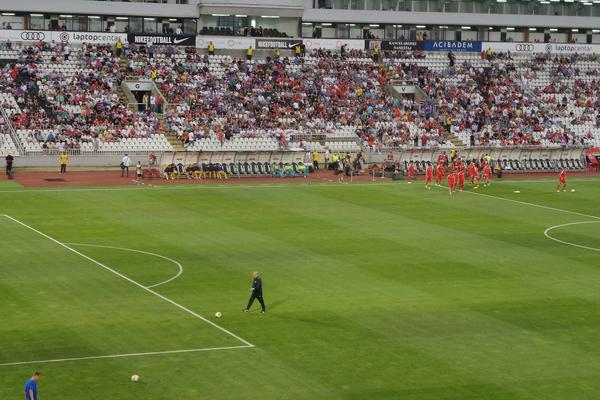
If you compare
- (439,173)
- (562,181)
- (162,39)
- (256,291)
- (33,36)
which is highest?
(162,39)

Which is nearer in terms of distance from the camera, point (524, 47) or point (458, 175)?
point (458, 175)

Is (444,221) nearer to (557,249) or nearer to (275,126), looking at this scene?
(557,249)

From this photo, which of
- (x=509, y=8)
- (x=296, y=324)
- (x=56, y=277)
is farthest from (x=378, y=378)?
(x=509, y=8)

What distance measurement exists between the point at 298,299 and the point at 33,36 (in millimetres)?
58245

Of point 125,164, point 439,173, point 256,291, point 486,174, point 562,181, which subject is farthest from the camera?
point 125,164

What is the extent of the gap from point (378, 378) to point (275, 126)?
59.1 metres

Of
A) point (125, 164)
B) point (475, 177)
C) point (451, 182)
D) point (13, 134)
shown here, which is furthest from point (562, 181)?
point (13, 134)

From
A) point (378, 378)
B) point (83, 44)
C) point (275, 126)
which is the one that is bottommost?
point (378, 378)

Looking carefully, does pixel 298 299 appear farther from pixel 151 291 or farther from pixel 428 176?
pixel 428 176

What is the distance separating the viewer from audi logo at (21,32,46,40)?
297 feet

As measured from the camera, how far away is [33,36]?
298 feet

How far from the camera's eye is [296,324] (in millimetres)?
35406

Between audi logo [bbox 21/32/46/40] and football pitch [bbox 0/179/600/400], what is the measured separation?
30302 millimetres

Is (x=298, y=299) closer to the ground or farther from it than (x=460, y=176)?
closer to the ground
